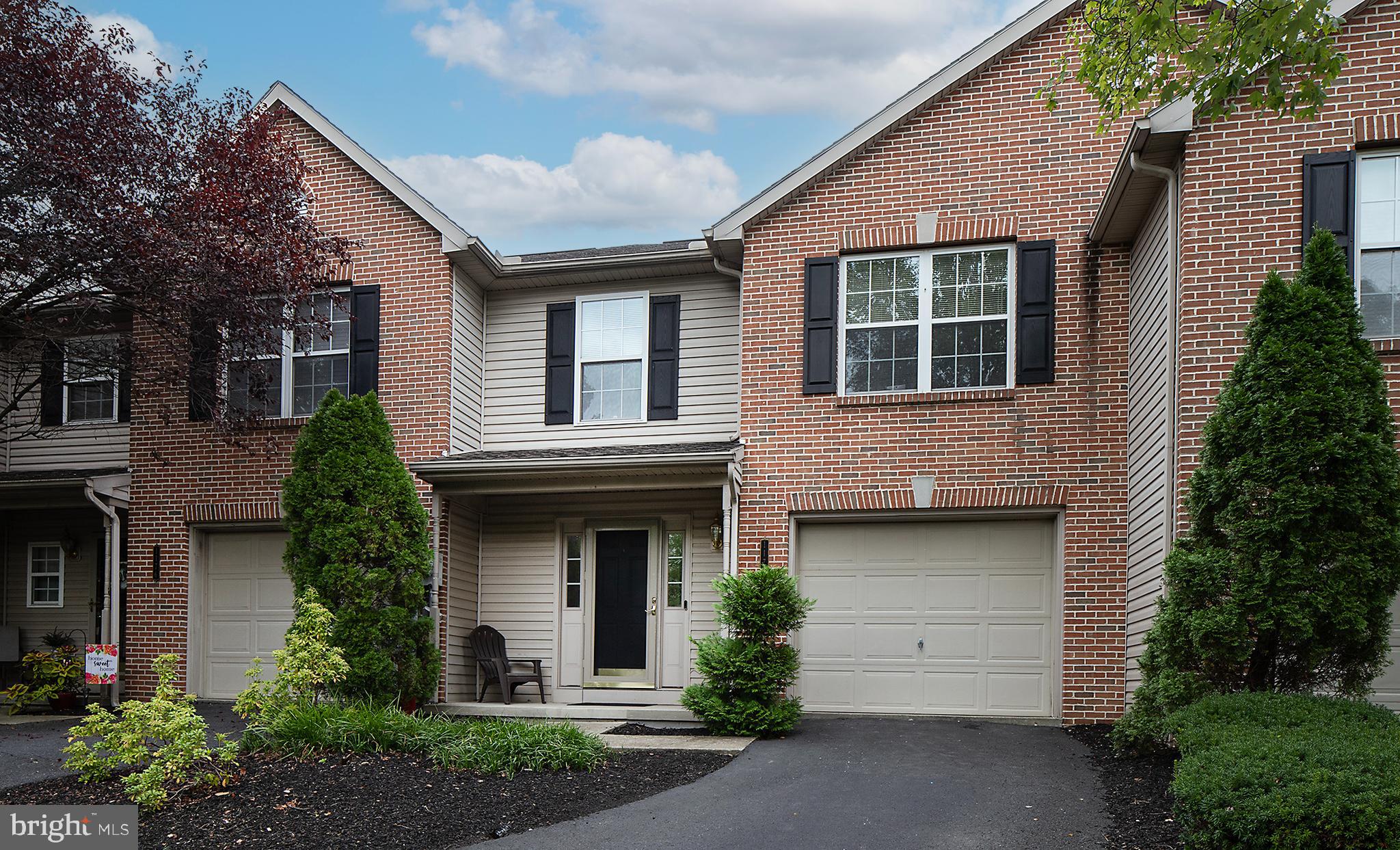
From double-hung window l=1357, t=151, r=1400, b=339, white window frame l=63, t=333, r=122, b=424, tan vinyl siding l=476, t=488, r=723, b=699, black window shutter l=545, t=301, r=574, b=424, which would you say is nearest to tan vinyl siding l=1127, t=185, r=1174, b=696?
double-hung window l=1357, t=151, r=1400, b=339

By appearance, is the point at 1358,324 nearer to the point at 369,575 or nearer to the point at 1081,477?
the point at 1081,477

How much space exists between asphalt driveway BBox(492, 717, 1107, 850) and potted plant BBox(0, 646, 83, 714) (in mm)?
8342

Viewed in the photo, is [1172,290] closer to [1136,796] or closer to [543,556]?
[1136,796]

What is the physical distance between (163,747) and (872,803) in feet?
15.4

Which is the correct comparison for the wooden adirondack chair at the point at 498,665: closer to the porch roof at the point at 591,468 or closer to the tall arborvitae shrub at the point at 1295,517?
the porch roof at the point at 591,468

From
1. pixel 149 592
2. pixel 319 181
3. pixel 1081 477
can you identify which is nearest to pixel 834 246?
pixel 1081 477

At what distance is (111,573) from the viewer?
41.0ft

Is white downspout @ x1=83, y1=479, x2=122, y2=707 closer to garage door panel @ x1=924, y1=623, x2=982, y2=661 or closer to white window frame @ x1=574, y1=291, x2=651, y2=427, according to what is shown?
white window frame @ x1=574, y1=291, x2=651, y2=427

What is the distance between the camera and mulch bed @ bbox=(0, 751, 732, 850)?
6.44 metres

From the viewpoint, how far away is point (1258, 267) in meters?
8.63

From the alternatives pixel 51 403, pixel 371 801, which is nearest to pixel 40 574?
pixel 51 403

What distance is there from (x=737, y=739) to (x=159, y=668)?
4.50 meters

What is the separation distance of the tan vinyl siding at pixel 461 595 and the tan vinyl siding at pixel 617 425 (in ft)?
3.14

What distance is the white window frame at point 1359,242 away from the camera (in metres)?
8.47
